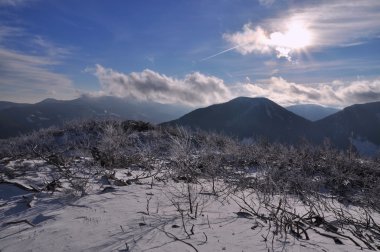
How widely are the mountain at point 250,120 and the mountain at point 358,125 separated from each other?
7856 mm

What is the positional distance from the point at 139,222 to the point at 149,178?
11.2 feet

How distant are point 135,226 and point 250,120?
387ft

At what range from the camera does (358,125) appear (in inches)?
5012

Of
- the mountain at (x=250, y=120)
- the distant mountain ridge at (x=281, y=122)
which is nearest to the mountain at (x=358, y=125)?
the distant mountain ridge at (x=281, y=122)

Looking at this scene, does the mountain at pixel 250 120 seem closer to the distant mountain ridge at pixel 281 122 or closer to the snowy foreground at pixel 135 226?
the distant mountain ridge at pixel 281 122

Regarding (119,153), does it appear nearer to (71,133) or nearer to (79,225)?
(79,225)

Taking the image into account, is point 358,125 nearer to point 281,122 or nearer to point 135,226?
point 281,122

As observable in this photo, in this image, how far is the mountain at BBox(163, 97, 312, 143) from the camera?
115750 mm

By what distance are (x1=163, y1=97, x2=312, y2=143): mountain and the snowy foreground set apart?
4221 inches

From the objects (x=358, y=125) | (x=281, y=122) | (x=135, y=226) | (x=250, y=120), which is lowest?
(x=135, y=226)

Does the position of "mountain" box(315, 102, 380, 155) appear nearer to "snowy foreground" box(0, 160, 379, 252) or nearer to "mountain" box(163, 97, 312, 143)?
"mountain" box(163, 97, 312, 143)

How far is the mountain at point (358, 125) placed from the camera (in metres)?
118

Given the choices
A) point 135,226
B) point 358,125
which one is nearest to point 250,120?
point 358,125

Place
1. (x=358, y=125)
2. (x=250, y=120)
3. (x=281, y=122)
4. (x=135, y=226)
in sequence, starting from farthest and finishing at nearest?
(x=358, y=125) < (x=281, y=122) < (x=250, y=120) < (x=135, y=226)
